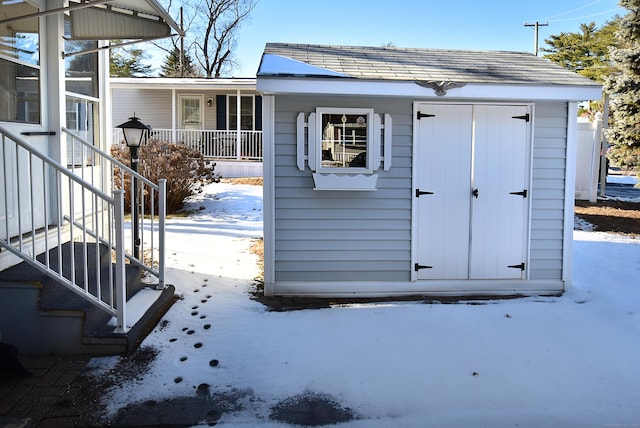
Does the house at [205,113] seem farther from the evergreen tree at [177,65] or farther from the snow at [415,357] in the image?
the evergreen tree at [177,65]

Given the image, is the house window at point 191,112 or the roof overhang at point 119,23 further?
the house window at point 191,112

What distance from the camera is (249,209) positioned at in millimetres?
10820

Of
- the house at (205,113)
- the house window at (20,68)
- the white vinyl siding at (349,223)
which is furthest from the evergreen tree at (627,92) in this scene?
the house window at (20,68)

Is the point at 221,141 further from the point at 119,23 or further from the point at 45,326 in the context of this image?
the point at 45,326

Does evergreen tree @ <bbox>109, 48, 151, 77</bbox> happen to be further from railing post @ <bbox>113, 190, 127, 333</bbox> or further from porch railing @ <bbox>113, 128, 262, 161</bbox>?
railing post @ <bbox>113, 190, 127, 333</bbox>

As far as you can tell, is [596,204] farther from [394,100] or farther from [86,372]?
[86,372]

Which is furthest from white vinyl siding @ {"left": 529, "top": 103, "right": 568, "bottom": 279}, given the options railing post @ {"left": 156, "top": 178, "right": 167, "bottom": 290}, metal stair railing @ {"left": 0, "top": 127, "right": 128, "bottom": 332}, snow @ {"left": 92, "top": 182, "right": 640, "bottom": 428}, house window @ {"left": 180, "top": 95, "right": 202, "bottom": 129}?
house window @ {"left": 180, "top": 95, "right": 202, "bottom": 129}

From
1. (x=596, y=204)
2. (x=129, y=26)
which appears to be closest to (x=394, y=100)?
(x=129, y=26)

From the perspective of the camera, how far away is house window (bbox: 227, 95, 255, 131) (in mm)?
17062

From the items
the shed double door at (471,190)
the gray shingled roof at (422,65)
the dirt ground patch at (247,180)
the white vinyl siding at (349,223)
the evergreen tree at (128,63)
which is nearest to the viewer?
the gray shingled roof at (422,65)

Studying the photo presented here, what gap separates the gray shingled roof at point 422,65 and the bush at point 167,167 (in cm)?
416

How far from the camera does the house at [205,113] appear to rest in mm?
16078

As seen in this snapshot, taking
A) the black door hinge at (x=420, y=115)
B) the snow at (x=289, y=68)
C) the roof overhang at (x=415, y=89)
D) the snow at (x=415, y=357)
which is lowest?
the snow at (x=415, y=357)

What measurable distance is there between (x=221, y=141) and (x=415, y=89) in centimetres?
1197
